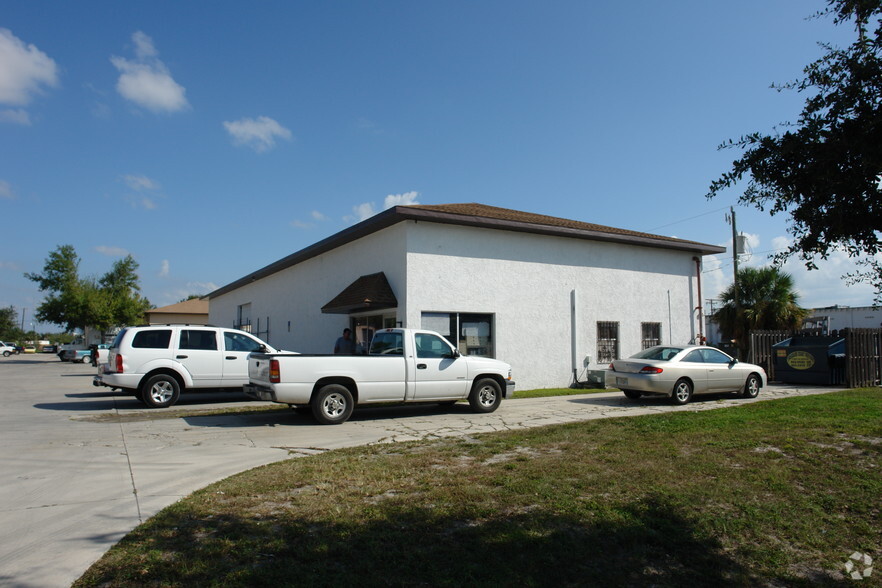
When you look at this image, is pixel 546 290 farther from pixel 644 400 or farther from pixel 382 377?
pixel 382 377

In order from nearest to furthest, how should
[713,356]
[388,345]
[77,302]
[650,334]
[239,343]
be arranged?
[388,345], [713,356], [239,343], [650,334], [77,302]

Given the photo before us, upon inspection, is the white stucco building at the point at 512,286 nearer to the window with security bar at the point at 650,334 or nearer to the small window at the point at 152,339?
the window with security bar at the point at 650,334

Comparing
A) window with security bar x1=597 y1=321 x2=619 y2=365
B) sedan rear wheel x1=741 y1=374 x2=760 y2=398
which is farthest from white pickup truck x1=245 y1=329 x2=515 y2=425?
window with security bar x1=597 y1=321 x2=619 y2=365

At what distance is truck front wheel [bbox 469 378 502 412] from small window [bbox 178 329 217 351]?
6.50 m

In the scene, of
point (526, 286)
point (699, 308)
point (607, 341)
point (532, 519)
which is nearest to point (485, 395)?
point (526, 286)

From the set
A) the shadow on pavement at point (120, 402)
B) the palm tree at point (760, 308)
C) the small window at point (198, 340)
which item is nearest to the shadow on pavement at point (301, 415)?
the shadow on pavement at point (120, 402)

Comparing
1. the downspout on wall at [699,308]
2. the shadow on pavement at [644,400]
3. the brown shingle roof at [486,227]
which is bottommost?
the shadow on pavement at [644,400]

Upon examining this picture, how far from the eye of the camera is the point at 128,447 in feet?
28.2

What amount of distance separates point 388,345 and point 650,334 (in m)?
11.5

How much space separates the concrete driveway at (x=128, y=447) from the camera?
4.81m

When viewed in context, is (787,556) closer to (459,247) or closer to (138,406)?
(459,247)

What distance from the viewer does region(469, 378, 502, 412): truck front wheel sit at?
1220 cm

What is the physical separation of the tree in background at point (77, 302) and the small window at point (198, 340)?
130 ft

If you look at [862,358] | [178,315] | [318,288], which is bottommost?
[862,358]
